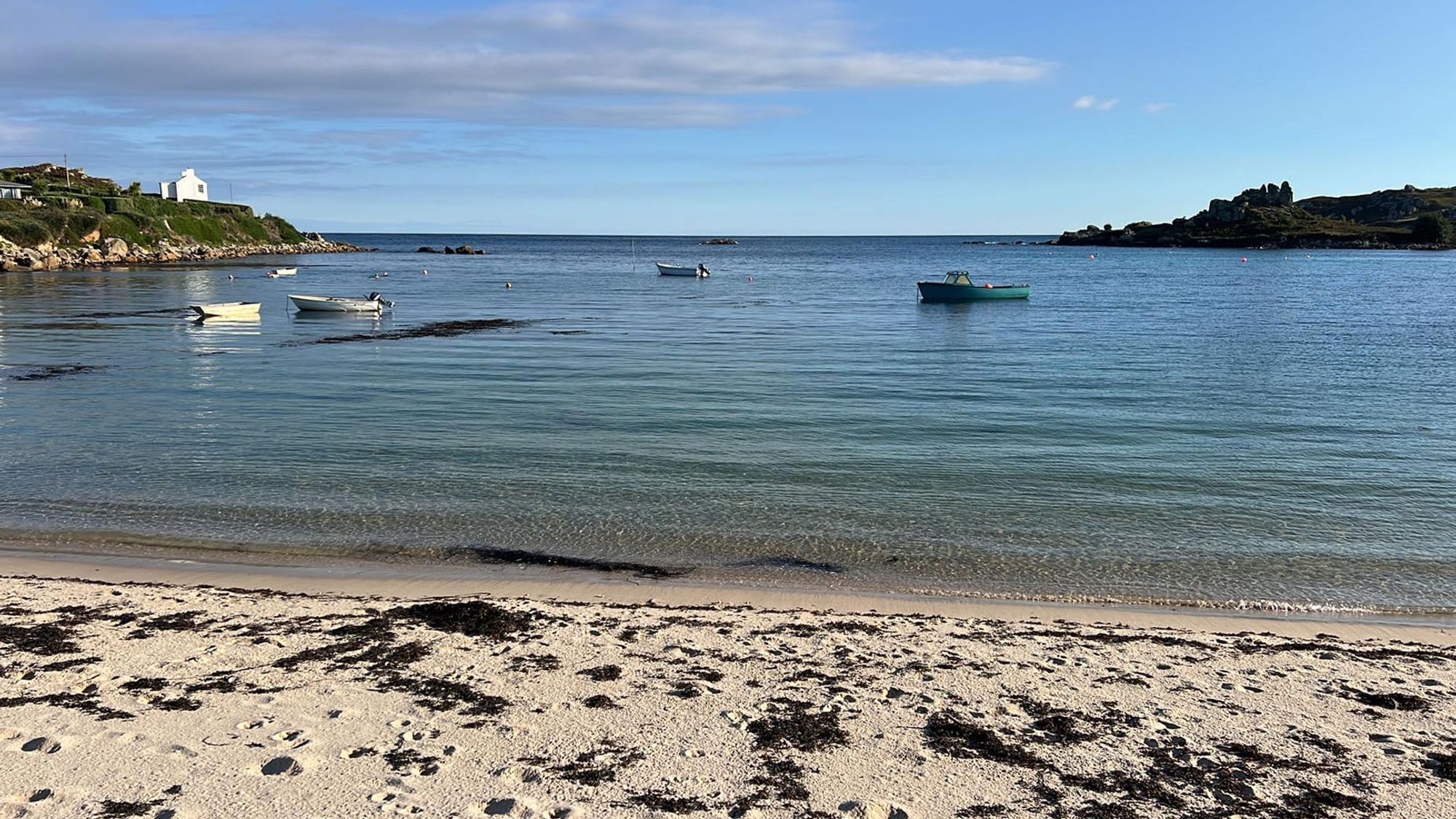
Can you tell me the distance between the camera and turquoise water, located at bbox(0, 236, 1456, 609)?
13.1 metres

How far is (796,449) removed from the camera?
750 inches

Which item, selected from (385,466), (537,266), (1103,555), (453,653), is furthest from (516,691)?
(537,266)

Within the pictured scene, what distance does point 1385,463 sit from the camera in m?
18.0

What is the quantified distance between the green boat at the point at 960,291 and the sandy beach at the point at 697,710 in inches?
2095

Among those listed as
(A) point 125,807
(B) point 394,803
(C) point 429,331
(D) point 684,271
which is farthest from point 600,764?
(D) point 684,271

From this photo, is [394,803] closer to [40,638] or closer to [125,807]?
[125,807]

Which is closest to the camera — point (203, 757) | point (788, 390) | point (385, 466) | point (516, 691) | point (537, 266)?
point (203, 757)

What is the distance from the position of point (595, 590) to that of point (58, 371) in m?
25.6

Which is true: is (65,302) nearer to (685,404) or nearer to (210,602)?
(685,404)

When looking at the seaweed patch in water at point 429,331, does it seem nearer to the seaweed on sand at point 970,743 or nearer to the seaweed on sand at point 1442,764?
the seaweed on sand at point 970,743

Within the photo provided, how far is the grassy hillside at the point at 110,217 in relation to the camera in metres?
93.1

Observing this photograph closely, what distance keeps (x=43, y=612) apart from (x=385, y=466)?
7.87 m

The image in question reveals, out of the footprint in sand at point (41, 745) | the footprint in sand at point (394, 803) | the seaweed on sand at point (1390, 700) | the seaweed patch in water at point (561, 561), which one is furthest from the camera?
the seaweed patch in water at point (561, 561)

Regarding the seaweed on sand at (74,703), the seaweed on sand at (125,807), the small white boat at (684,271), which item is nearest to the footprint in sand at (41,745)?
the seaweed on sand at (74,703)
